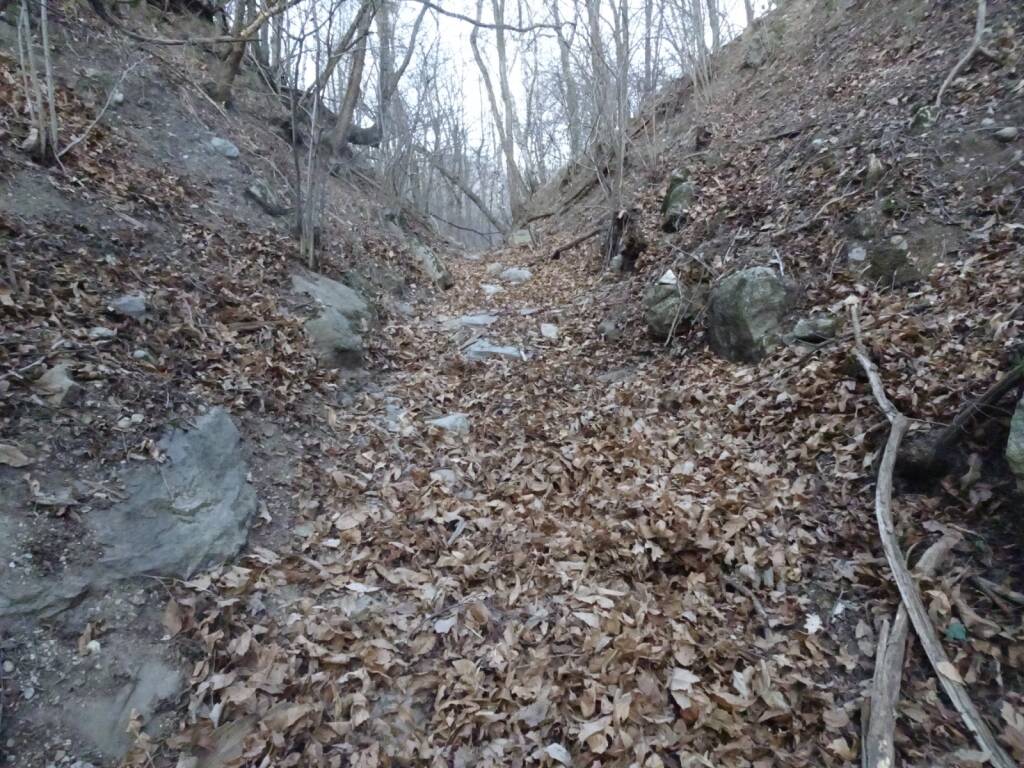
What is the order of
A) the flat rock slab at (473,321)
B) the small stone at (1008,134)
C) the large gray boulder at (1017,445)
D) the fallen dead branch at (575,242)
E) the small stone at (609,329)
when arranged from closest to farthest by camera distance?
the large gray boulder at (1017,445) → the small stone at (1008,134) → the small stone at (609,329) → the flat rock slab at (473,321) → the fallen dead branch at (575,242)

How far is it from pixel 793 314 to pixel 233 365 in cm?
451

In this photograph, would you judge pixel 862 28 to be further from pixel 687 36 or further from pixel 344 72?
pixel 344 72

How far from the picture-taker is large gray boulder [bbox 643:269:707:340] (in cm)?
550

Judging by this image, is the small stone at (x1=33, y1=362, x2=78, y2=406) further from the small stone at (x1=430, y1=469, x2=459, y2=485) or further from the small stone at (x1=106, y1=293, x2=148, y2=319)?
the small stone at (x1=430, y1=469, x2=459, y2=485)

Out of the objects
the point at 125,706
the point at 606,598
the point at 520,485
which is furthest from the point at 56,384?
the point at 606,598

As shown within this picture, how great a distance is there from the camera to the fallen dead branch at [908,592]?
2.08m

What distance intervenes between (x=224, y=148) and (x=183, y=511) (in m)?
5.90

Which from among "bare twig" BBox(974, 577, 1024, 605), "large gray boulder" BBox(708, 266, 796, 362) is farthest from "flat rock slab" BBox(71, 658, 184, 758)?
"large gray boulder" BBox(708, 266, 796, 362)

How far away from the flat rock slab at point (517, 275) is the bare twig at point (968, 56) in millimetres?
5947

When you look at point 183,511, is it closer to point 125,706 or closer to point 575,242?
point 125,706

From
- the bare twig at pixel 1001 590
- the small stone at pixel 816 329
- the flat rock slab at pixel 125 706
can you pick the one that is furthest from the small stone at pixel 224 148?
the bare twig at pixel 1001 590

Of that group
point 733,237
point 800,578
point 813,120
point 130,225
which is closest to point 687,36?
point 813,120

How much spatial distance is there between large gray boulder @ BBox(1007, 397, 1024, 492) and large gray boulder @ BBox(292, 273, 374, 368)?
4797mm

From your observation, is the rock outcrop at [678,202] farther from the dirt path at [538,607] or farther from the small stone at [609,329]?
the dirt path at [538,607]
